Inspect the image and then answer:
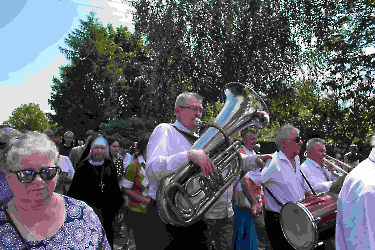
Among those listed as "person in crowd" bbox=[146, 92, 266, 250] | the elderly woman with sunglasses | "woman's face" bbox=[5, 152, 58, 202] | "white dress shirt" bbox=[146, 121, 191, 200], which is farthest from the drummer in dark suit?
"woman's face" bbox=[5, 152, 58, 202]

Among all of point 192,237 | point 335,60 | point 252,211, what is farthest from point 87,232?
point 335,60

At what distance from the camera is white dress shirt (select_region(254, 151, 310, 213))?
15.3 ft

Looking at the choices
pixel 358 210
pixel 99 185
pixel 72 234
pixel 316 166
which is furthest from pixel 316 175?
pixel 72 234

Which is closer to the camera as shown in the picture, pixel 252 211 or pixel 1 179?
pixel 1 179

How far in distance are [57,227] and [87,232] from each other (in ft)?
0.54

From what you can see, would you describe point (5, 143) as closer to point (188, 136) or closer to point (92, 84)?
point (188, 136)

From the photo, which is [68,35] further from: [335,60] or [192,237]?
[192,237]

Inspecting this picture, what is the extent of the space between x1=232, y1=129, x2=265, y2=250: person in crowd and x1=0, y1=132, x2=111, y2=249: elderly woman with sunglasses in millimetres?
3850

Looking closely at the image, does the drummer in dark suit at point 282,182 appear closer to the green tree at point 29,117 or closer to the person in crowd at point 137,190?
the person in crowd at point 137,190

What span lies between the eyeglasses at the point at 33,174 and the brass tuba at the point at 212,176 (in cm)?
173

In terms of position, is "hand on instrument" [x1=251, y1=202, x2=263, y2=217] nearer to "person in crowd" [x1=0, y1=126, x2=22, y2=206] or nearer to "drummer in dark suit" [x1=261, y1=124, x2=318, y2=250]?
"drummer in dark suit" [x1=261, y1=124, x2=318, y2=250]

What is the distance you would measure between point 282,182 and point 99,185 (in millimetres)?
2542

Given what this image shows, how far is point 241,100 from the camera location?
14.3 ft

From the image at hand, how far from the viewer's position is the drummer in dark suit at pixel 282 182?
4641 mm
